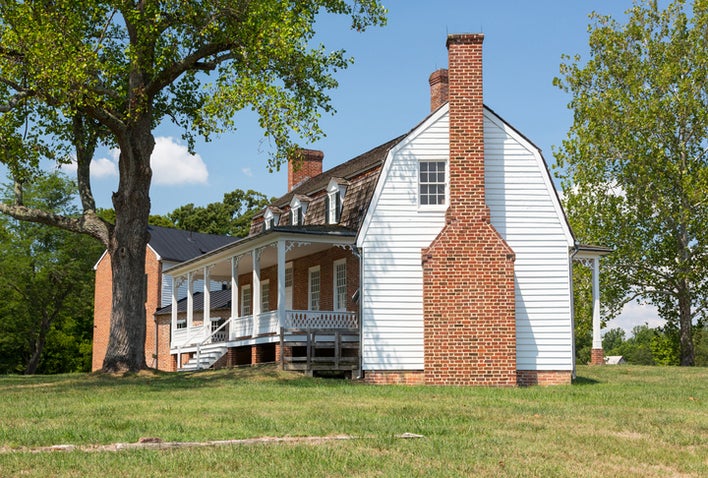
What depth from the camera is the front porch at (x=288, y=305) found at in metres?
22.0

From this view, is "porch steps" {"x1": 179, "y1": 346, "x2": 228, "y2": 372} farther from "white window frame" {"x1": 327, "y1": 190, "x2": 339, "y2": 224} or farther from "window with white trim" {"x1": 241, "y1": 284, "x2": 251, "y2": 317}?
"white window frame" {"x1": 327, "y1": 190, "x2": 339, "y2": 224}

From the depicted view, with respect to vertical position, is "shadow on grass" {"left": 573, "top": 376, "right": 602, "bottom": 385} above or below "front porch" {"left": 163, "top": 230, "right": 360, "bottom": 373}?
below

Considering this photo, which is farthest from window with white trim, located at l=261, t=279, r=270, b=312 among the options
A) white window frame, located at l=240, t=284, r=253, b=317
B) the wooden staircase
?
the wooden staircase

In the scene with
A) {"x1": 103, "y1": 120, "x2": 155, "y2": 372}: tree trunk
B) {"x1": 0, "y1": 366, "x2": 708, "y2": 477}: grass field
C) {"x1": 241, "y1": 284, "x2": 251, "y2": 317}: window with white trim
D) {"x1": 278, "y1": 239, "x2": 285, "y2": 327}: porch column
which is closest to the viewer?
{"x1": 0, "y1": 366, "x2": 708, "y2": 477}: grass field

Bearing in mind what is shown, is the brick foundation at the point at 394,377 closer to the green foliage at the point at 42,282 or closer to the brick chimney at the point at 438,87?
the brick chimney at the point at 438,87

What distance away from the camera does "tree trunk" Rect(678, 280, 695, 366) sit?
3191 centimetres

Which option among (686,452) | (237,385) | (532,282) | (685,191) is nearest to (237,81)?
(237,385)

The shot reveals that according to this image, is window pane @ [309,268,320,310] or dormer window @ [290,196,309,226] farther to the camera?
dormer window @ [290,196,309,226]

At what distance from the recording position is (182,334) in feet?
104

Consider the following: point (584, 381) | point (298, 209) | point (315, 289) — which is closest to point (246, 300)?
point (298, 209)

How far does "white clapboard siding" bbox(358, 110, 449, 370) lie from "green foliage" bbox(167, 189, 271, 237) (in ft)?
148

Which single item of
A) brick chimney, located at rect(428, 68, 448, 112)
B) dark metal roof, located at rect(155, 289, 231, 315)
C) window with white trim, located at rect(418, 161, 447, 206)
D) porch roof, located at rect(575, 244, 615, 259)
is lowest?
dark metal roof, located at rect(155, 289, 231, 315)

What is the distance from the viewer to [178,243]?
4497cm

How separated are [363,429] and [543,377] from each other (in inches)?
388
